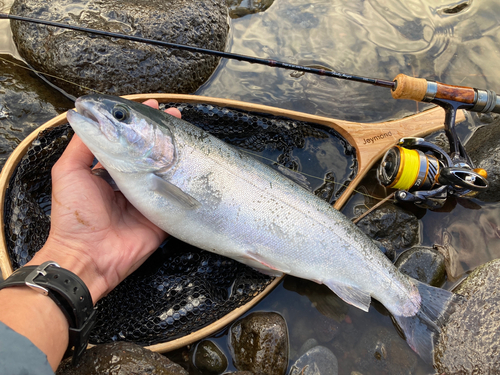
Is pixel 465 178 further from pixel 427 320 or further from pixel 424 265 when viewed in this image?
pixel 427 320

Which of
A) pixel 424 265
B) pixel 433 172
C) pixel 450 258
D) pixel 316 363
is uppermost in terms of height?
pixel 433 172

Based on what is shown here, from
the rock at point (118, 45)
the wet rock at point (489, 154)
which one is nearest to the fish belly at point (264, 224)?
the rock at point (118, 45)

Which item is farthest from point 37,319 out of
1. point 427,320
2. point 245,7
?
point 245,7

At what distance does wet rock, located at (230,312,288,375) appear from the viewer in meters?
2.74

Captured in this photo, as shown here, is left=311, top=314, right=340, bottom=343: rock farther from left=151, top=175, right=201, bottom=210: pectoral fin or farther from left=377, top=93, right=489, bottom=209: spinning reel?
left=151, top=175, right=201, bottom=210: pectoral fin

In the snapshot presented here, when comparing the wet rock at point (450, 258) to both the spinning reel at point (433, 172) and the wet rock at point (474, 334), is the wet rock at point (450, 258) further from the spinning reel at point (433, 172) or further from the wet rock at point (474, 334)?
the spinning reel at point (433, 172)

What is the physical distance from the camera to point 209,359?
2.85 meters

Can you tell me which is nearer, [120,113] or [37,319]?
[37,319]

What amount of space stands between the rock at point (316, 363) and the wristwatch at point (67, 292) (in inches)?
72.4

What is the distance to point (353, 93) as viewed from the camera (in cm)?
431

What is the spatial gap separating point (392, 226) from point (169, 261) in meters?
2.38

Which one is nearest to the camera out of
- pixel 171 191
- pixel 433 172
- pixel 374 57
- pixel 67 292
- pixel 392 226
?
pixel 67 292

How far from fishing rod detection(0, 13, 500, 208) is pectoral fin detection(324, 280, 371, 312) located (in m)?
1.08

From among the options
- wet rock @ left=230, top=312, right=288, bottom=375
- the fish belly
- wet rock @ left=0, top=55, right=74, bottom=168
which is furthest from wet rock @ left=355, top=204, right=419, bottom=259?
wet rock @ left=0, top=55, right=74, bottom=168
